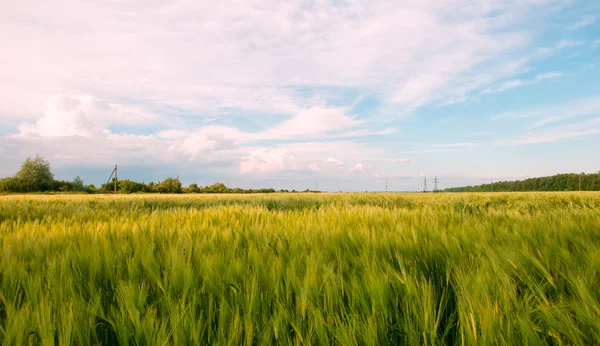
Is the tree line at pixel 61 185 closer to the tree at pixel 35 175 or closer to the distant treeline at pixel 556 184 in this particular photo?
the tree at pixel 35 175

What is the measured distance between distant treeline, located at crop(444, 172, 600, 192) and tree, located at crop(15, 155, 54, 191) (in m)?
140

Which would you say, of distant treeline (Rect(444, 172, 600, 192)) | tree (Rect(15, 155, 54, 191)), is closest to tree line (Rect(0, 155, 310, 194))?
tree (Rect(15, 155, 54, 191))

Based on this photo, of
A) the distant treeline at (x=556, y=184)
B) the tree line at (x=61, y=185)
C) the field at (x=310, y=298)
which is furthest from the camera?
the distant treeline at (x=556, y=184)

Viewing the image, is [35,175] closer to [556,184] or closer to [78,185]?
[78,185]

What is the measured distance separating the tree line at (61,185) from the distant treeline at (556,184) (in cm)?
11330

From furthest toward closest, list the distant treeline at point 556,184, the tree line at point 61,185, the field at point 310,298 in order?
1. the distant treeline at point 556,184
2. the tree line at point 61,185
3. the field at point 310,298

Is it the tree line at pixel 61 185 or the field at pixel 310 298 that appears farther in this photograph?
the tree line at pixel 61 185

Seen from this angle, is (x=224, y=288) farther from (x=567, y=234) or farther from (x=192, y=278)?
(x=567, y=234)

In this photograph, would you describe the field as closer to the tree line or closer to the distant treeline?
the tree line

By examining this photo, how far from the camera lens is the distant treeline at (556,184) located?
98.6 metres

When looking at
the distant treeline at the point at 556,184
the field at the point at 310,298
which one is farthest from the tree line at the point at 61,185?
the distant treeline at the point at 556,184

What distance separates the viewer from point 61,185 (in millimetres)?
60875

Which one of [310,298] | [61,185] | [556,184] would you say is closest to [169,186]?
[61,185]

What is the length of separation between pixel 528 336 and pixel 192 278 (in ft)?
3.58
